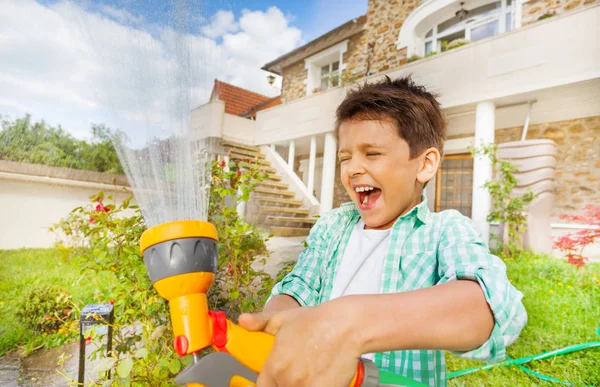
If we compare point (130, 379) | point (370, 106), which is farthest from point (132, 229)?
point (370, 106)

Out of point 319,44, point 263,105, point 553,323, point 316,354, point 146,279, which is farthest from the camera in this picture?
point 263,105

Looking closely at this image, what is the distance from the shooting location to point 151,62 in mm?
697

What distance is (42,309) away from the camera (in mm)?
2484

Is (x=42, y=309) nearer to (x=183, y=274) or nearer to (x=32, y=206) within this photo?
(x=32, y=206)

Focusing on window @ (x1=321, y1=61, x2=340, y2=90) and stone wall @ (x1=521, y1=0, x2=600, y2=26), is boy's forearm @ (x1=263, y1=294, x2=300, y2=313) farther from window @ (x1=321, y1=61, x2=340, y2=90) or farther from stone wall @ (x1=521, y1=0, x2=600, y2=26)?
window @ (x1=321, y1=61, x2=340, y2=90)

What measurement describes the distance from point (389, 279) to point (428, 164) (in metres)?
0.36

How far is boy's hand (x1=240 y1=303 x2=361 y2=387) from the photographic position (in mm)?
352

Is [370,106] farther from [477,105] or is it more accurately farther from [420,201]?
[477,105]

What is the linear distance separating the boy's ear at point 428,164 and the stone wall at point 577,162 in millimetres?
3186

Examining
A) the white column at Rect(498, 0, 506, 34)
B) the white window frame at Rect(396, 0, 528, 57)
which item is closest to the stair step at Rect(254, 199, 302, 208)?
the white window frame at Rect(396, 0, 528, 57)

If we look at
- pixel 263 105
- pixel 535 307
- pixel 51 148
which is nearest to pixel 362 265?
pixel 535 307

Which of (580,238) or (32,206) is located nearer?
(580,238)

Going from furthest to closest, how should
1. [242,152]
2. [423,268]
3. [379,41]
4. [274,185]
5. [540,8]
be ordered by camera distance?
[242,152] → [274,185] → [379,41] → [540,8] → [423,268]

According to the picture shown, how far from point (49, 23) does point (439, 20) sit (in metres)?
5.05
